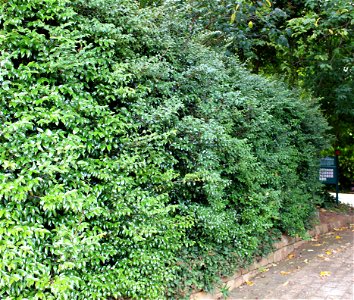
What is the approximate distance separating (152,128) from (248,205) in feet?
6.65

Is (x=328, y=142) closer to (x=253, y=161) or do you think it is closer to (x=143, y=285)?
(x=253, y=161)

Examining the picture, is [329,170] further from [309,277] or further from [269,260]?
[309,277]

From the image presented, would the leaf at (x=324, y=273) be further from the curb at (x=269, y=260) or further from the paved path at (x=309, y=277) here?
the curb at (x=269, y=260)

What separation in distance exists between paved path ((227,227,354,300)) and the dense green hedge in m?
0.45

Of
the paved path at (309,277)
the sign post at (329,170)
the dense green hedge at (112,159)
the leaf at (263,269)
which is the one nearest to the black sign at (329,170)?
the sign post at (329,170)

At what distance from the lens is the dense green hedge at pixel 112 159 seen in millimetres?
2941

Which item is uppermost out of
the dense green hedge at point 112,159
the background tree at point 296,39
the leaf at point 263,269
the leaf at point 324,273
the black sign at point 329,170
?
the background tree at point 296,39

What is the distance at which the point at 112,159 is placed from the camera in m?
3.54

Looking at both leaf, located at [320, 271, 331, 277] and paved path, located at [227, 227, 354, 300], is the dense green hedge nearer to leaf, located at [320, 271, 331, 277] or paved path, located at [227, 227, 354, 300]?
paved path, located at [227, 227, 354, 300]

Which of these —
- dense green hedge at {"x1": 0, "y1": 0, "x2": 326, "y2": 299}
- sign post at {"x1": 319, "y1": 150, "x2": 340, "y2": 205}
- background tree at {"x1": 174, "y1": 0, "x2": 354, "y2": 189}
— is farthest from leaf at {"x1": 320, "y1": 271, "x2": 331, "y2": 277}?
sign post at {"x1": 319, "y1": 150, "x2": 340, "y2": 205}

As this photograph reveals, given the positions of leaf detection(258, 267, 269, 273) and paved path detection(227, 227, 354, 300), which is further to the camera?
leaf detection(258, 267, 269, 273)

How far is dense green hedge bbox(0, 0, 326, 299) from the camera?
9.65ft

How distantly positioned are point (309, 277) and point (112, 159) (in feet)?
11.3

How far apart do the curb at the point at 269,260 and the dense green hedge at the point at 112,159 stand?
194 millimetres
